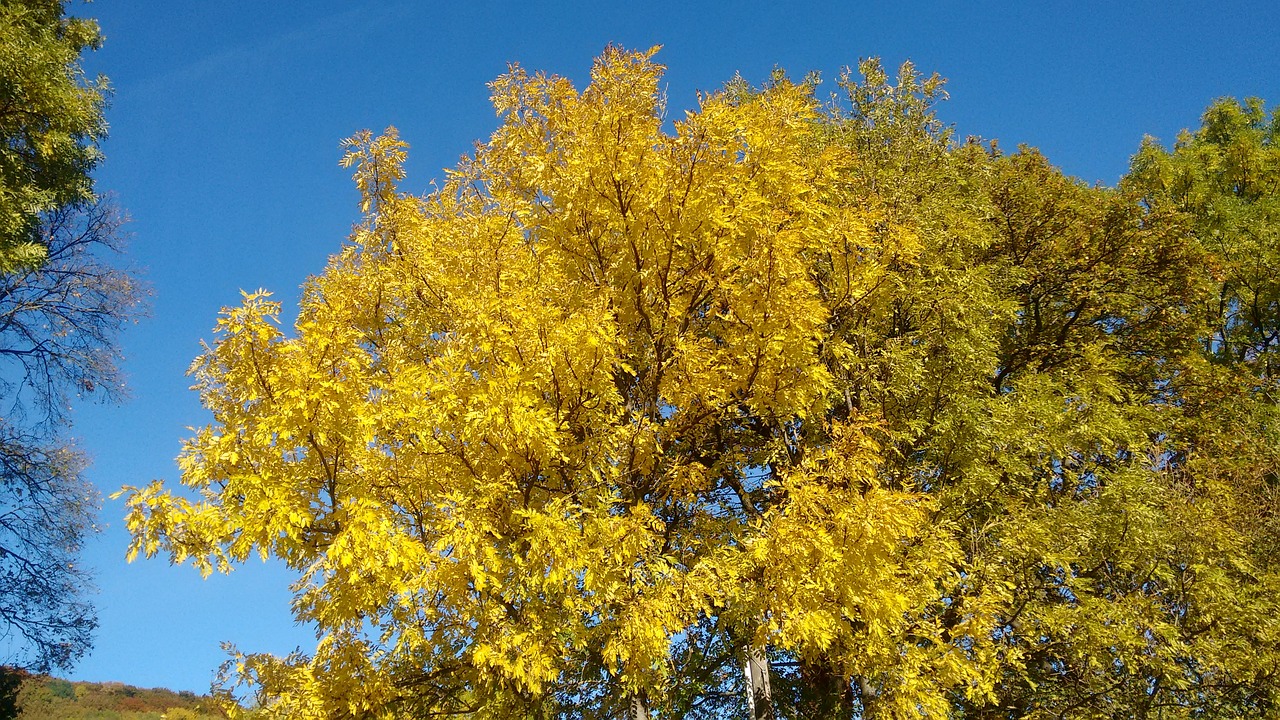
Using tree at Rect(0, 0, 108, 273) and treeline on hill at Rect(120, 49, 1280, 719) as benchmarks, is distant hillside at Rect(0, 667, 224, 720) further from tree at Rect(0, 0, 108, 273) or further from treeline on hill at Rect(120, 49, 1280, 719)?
treeline on hill at Rect(120, 49, 1280, 719)

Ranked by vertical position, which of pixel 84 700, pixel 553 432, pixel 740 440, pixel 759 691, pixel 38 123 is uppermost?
pixel 38 123

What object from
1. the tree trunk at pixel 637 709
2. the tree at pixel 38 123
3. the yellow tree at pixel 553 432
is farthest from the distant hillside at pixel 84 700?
the tree trunk at pixel 637 709

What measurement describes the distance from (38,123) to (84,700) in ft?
150

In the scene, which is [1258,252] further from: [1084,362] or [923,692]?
[923,692]

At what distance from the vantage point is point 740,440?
34.8 ft

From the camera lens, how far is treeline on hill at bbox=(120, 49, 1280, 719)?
6184 mm

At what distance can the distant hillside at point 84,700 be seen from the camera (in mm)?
13484

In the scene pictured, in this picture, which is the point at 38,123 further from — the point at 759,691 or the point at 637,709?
the point at 759,691

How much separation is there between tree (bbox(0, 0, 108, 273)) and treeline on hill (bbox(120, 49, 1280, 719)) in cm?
603

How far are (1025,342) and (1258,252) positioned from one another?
5260mm

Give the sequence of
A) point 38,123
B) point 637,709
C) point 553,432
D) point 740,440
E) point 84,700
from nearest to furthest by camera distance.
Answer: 1. point 553,432
2. point 637,709
3. point 740,440
4. point 38,123
5. point 84,700

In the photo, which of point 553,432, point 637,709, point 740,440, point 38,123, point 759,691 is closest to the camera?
point 553,432

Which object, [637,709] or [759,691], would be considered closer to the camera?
[637,709]

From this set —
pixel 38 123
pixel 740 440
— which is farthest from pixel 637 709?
pixel 38 123
